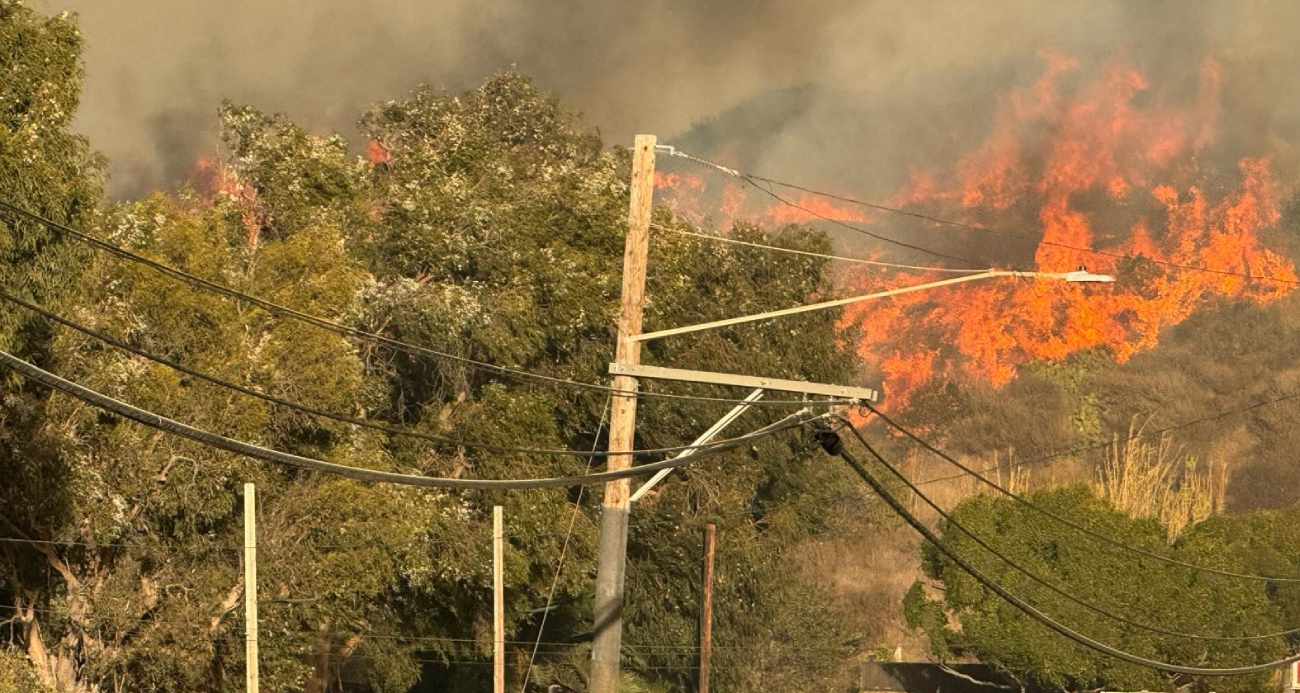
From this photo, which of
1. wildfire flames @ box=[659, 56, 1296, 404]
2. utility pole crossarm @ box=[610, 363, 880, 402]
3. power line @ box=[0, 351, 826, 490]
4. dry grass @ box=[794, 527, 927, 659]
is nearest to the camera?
power line @ box=[0, 351, 826, 490]

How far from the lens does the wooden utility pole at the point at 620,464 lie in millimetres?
27641

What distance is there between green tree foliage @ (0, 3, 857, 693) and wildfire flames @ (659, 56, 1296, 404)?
69012 mm

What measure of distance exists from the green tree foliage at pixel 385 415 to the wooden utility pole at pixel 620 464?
7.94 meters

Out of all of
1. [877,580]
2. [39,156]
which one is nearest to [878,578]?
[877,580]

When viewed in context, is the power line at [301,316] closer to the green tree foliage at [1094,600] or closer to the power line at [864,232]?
the power line at [864,232]

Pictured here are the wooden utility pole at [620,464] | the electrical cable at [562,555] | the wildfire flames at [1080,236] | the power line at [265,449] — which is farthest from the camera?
the wildfire flames at [1080,236]

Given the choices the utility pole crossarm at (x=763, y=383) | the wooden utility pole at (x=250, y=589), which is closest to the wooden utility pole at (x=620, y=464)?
the utility pole crossarm at (x=763, y=383)

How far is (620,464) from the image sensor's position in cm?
2759

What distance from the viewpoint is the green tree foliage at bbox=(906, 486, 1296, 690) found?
62375 mm

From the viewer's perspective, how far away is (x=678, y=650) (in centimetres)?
5656

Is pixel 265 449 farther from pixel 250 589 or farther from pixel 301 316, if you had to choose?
pixel 250 589

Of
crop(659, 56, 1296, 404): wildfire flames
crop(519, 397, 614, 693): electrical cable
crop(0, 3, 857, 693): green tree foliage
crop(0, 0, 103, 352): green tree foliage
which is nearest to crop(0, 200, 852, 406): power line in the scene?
crop(0, 0, 103, 352): green tree foliage

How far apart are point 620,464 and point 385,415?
22.7 meters

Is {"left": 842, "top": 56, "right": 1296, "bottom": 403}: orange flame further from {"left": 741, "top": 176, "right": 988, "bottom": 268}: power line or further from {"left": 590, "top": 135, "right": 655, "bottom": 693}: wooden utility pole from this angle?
{"left": 590, "top": 135, "right": 655, "bottom": 693}: wooden utility pole
